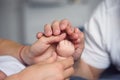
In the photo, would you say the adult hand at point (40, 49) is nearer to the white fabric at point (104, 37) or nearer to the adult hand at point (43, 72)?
the adult hand at point (43, 72)

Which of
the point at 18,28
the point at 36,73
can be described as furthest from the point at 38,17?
the point at 36,73

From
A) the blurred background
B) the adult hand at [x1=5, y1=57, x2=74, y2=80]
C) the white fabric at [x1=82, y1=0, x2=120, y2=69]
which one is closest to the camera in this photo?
the adult hand at [x1=5, y1=57, x2=74, y2=80]

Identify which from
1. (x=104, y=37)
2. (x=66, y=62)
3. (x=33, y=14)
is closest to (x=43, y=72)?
(x=66, y=62)

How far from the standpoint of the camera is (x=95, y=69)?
0.96 meters

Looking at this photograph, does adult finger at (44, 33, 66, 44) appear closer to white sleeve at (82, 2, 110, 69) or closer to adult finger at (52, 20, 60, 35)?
adult finger at (52, 20, 60, 35)

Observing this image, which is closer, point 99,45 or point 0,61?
point 0,61

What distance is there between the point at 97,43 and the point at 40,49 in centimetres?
36

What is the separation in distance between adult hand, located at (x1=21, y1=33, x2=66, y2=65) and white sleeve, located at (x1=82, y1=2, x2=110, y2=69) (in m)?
0.33

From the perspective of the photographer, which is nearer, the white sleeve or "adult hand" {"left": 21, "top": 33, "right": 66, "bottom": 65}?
"adult hand" {"left": 21, "top": 33, "right": 66, "bottom": 65}

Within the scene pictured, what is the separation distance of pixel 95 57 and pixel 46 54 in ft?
1.15

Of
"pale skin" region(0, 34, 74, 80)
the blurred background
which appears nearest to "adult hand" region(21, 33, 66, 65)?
"pale skin" region(0, 34, 74, 80)

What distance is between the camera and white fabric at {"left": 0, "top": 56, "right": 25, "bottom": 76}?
621mm

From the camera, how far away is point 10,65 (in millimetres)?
648

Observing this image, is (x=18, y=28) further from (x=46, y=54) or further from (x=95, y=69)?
(x=46, y=54)
